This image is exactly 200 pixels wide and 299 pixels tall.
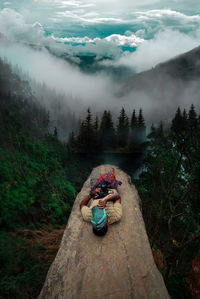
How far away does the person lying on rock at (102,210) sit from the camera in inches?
126

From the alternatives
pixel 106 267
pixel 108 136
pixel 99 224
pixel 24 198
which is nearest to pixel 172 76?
pixel 108 136

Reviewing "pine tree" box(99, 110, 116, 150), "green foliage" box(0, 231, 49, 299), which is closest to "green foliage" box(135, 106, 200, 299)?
"green foliage" box(0, 231, 49, 299)

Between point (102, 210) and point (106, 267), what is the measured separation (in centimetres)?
98

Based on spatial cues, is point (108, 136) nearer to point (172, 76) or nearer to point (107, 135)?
point (107, 135)

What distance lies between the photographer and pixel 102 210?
334 cm

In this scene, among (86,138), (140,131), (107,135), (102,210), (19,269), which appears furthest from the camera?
(140,131)

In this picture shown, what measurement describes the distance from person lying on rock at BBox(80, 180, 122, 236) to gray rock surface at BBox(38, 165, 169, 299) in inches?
6.4

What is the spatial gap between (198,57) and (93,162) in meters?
87.7

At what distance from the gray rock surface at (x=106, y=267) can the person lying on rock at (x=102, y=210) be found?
16cm

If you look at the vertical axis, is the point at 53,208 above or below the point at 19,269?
below

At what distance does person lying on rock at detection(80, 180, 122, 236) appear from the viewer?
320 cm

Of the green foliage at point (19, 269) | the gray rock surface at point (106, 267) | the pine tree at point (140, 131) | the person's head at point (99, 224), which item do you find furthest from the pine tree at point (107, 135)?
the person's head at point (99, 224)

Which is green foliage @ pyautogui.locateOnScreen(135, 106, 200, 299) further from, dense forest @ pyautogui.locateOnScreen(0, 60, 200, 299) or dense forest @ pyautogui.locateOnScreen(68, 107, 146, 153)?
dense forest @ pyautogui.locateOnScreen(68, 107, 146, 153)

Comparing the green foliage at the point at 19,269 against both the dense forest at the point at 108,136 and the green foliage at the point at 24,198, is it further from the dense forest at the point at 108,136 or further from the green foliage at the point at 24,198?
the dense forest at the point at 108,136
